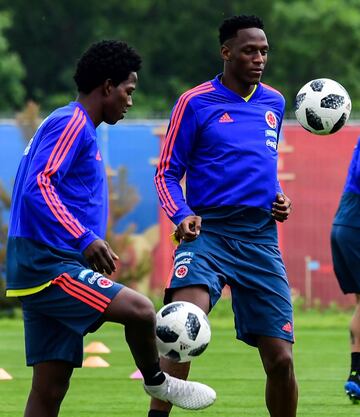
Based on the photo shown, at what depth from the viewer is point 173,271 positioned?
7945mm

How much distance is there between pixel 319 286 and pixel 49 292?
52.7ft

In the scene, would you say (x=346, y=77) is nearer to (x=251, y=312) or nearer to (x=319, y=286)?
(x=319, y=286)

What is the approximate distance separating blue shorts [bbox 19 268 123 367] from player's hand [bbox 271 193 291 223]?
1397 mm

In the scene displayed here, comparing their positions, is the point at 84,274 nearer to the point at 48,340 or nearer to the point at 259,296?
the point at 48,340

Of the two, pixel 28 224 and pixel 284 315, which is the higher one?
pixel 28 224

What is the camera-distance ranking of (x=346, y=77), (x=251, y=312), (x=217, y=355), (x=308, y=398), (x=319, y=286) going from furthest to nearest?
(x=346, y=77) < (x=319, y=286) < (x=217, y=355) < (x=308, y=398) < (x=251, y=312)

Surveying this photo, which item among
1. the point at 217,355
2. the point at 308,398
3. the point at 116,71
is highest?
the point at 116,71

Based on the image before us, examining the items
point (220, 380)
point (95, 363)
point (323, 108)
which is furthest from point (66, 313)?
point (95, 363)

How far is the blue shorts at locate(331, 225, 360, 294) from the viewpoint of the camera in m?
10.9

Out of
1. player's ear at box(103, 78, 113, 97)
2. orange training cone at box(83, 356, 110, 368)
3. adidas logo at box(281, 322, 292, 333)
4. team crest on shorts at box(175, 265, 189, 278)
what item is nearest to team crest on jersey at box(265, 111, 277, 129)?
team crest on shorts at box(175, 265, 189, 278)

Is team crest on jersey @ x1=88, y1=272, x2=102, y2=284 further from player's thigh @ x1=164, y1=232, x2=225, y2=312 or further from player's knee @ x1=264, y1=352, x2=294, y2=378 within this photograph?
player's knee @ x1=264, y1=352, x2=294, y2=378

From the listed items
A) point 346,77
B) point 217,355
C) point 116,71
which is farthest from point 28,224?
point 346,77

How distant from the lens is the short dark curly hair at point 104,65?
7.20 m

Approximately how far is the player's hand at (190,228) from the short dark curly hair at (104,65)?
3.15 ft
